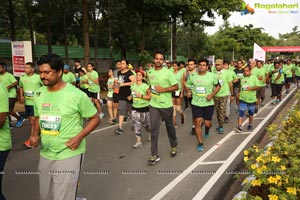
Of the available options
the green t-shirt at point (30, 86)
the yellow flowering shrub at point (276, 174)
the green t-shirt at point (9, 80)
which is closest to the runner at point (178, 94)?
the green t-shirt at point (30, 86)

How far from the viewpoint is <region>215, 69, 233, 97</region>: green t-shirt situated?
914cm

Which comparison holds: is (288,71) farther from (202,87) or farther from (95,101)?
(202,87)

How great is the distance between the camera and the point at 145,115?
Result: 24.6ft

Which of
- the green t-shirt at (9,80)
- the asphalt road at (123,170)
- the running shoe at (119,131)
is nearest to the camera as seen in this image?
the asphalt road at (123,170)

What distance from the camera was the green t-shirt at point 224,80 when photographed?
30.0 feet

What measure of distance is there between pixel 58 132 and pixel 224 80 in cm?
729

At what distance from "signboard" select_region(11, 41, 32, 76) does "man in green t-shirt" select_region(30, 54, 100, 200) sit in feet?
32.7

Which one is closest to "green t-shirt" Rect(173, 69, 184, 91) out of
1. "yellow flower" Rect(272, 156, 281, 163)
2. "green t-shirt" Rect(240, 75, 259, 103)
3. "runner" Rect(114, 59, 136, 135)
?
"green t-shirt" Rect(240, 75, 259, 103)

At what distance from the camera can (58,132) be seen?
314 centimetres

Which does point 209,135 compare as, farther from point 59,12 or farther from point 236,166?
point 59,12

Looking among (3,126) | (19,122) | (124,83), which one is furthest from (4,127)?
(19,122)

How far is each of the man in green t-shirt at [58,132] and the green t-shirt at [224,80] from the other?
6.45 m

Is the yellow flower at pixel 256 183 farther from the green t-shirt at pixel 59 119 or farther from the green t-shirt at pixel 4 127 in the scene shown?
the green t-shirt at pixel 4 127

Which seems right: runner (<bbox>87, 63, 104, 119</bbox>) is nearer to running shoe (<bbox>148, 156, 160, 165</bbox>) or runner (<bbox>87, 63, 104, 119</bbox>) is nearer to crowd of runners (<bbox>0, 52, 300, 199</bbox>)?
crowd of runners (<bbox>0, 52, 300, 199</bbox>)
